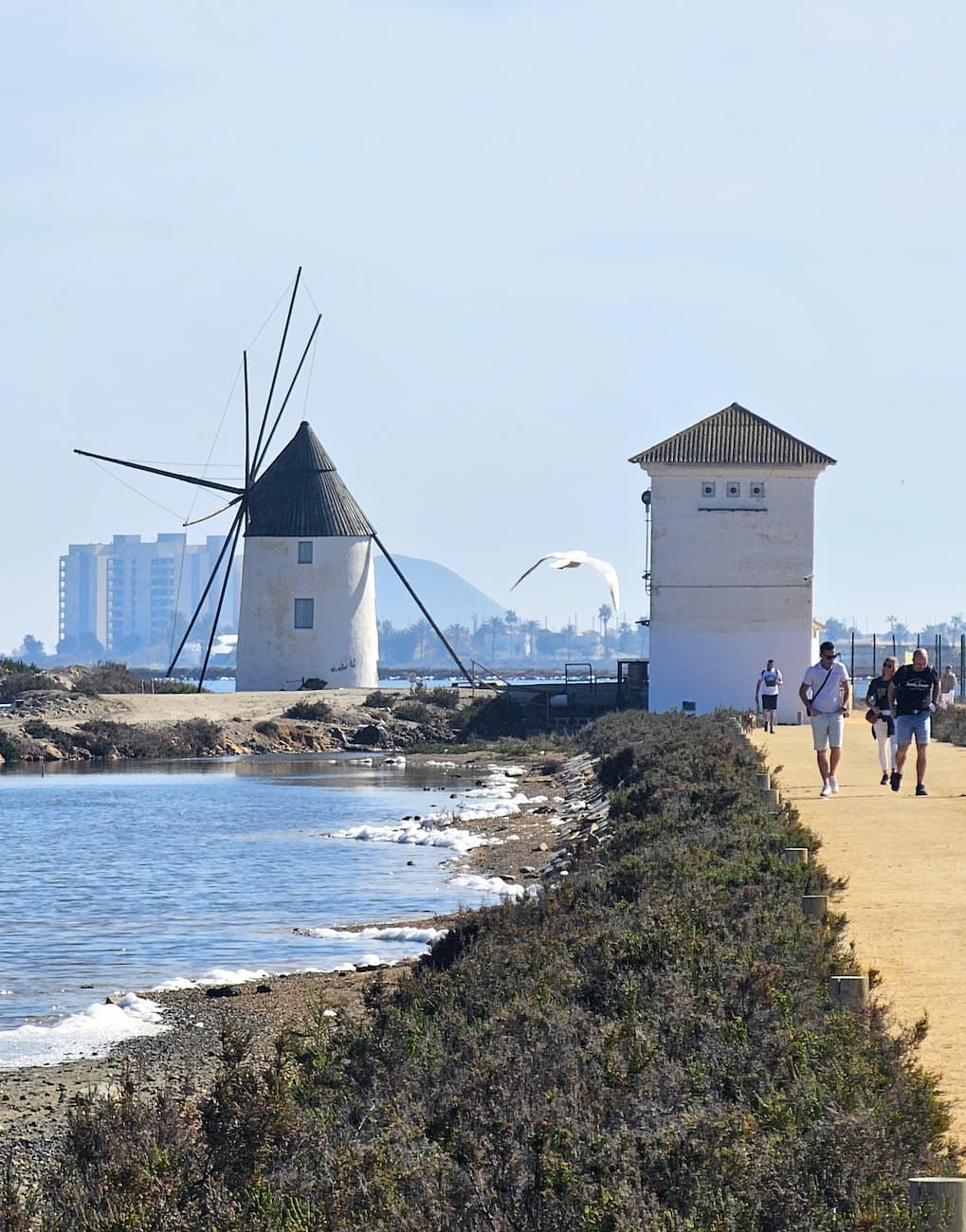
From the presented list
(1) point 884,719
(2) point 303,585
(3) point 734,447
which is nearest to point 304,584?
(2) point 303,585

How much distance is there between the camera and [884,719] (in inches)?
787

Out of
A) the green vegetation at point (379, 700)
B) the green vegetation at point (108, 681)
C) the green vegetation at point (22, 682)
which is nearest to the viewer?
the green vegetation at point (22, 682)

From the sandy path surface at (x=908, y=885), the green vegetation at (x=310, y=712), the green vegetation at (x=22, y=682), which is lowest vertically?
the sandy path surface at (x=908, y=885)

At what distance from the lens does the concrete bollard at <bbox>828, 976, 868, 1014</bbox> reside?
7811 millimetres

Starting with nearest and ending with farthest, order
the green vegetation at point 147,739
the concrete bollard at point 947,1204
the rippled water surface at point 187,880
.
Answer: the concrete bollard at point 947,1204 → the rippled water surface at point 187,880 → the green vegetation at point 147,739

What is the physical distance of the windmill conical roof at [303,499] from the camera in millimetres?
59312

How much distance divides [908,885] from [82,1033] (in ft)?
19.1

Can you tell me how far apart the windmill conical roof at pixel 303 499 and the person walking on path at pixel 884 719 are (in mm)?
39155

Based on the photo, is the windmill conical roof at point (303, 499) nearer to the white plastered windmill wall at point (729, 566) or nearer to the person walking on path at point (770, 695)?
the white plastered windmill wall at point (729, 566)

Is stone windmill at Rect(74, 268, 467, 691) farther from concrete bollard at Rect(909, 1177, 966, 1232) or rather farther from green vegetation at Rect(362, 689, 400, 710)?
concrete bollard at Rect(909, 1177, 966, 1232)

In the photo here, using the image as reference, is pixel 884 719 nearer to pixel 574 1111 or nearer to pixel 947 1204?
pixel 574 1111

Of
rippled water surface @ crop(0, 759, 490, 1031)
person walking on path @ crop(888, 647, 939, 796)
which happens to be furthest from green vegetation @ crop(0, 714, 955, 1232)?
person walking on path @ crop(888, 647, 939, 796)

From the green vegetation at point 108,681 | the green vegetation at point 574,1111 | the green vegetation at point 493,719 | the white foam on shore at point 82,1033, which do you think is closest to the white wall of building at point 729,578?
the green vegetation at point 493,719

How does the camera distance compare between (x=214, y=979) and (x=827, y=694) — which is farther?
(x=827, y=694)
